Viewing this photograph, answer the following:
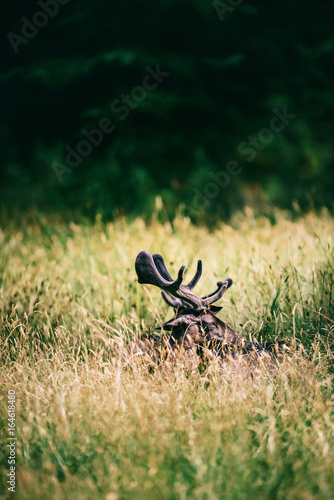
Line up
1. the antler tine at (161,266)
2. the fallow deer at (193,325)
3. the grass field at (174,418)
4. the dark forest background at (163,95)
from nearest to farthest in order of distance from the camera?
the grass field at (174,418)
the fallow deer at (193,325)
the antler tine at (161,266)
the dark forest background at (163,95)

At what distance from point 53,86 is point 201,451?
23.1 ft

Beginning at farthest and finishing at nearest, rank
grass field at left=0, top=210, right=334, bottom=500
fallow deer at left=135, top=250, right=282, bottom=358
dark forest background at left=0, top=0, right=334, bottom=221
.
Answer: dark forest background at left=0, top=0, right=334, bottom=221 → fallow deer at left=135, top=250, right=282, bottom=358 → grass field at left=0, top=210, right=334, bottom=500

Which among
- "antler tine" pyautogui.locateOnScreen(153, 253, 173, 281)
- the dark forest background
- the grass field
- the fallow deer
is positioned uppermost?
the dark forest background

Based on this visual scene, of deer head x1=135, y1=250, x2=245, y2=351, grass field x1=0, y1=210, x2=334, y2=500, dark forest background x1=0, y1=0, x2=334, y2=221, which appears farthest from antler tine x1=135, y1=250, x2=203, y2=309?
dark forest background x1=0, y1=0, x2=334, y2=221

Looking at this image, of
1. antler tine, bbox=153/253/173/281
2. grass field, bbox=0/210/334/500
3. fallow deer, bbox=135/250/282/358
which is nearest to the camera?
grass field, bbox=0/210/334/500

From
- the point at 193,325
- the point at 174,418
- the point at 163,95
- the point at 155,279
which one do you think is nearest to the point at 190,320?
the point at 193,325

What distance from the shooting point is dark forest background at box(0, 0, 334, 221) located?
759cm

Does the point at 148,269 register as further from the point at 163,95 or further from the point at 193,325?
the point at 163,95

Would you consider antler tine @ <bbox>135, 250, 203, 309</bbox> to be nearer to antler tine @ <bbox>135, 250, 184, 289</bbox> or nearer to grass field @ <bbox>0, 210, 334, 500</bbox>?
antler tine @ <bbox>135, 250, 184, 289</bbox>

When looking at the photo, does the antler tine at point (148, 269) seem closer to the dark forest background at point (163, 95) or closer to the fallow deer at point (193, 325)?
the fallow deer at point (193, 325)

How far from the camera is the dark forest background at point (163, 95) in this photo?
7590 mm

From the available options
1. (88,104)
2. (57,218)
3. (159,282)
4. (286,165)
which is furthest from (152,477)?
(286,165)

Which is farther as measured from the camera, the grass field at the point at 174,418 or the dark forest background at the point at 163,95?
the dark forest background at the point at 163,95

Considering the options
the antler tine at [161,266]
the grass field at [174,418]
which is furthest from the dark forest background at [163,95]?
the antler tine at [161,266]
